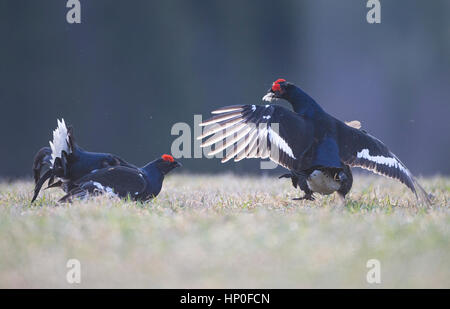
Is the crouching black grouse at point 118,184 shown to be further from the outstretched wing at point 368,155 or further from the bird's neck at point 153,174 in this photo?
the outstretched wing at point 368,155

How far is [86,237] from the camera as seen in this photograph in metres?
2.76

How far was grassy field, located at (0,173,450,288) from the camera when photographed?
2.40m

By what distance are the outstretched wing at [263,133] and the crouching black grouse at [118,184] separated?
23.1 inches

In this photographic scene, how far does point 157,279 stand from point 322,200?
2021 mm

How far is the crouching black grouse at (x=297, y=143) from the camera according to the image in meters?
3.81

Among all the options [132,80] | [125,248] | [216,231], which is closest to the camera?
[125,248]

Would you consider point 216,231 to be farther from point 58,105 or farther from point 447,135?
point 447,135

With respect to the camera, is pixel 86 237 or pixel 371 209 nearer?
pixel 86 237

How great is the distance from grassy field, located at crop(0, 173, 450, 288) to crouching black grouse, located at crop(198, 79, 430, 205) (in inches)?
9.8

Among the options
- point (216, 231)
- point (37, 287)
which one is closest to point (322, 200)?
point (216, 231)

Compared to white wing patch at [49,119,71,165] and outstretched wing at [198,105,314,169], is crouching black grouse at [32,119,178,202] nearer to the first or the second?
white wing patch at [49,119,71,165]

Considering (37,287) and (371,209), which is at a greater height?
(371,209)

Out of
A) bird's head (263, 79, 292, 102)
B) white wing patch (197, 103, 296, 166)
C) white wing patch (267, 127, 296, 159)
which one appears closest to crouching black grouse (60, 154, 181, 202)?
white wing patch (197, 103, 296, 166)

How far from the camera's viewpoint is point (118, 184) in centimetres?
385
